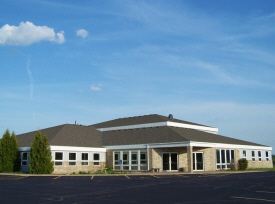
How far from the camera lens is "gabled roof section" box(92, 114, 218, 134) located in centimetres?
4156

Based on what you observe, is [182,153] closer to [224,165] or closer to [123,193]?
[224,165]

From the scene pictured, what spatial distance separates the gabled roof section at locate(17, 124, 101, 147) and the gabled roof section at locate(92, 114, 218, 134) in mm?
2343

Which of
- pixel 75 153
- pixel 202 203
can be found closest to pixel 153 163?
pixel 75 153

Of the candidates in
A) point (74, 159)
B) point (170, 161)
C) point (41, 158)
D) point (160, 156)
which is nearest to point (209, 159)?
point (170, 161)

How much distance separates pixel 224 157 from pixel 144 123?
33.7 feet

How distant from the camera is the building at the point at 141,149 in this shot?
118 feet

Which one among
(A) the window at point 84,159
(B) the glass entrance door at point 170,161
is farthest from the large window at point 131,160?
(A) the window at point 84,159

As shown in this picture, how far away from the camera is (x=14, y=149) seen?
36656 millimetres

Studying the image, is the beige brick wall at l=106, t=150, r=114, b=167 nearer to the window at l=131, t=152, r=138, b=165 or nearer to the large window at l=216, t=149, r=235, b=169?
the window at l=131, t=152, r=138, b=165

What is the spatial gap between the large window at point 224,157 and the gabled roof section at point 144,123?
6208mm

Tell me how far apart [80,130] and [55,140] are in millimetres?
6714

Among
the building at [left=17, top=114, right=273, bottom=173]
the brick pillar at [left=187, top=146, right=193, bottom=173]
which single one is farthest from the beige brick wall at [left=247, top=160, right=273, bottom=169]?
the brick pillar at [left=187, top=146, right=193, bottom=173]

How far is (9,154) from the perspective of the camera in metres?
36.1

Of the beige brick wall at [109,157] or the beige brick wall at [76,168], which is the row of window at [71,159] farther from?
the beige brick wall at [109,157]
